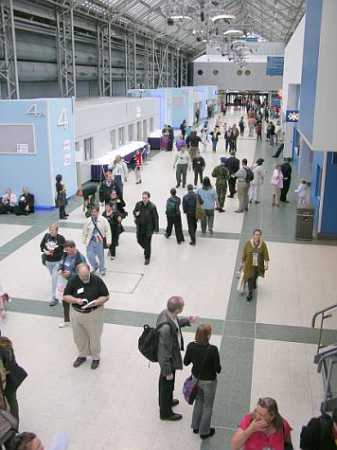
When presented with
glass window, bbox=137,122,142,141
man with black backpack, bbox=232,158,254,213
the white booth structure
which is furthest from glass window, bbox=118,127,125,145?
man with black backpack, bbox=232,158,254,213

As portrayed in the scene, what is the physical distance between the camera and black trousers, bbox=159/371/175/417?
5.28 meters

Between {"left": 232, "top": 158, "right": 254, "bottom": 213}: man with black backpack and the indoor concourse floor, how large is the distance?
1.57 m

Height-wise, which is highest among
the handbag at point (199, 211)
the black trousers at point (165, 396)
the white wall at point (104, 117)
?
the white wall at point (104, 117)

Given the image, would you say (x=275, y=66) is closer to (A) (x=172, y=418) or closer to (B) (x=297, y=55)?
(B) (x=297, y=55)

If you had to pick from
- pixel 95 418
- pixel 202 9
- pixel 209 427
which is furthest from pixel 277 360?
pixel 202 9

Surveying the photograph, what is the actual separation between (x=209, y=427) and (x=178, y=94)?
32849mm

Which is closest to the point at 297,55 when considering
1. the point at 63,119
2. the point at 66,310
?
the point at 63,119

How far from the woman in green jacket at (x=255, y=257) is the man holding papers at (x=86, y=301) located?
2.99 meters

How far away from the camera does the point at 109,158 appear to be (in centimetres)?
1950

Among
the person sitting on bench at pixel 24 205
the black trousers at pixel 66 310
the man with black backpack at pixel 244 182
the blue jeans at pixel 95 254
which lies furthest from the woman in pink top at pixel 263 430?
the person sitting on bench at pixel 24 205

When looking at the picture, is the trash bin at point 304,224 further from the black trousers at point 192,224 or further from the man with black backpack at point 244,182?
the black trousers at point 192,224

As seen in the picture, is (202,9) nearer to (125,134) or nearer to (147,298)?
(125,134)

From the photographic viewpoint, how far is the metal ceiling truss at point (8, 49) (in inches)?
716

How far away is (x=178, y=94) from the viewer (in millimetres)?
35844
